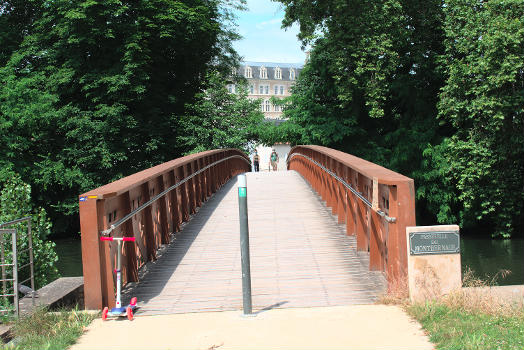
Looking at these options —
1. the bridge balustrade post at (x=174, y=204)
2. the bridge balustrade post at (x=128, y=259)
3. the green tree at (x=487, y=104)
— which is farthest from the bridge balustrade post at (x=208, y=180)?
the green tree at (x=487, y=104)

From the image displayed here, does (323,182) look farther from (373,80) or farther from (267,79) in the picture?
(267,79)

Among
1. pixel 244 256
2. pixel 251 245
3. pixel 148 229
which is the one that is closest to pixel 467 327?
pixel 244 256

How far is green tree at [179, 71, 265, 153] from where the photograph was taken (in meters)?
30.2

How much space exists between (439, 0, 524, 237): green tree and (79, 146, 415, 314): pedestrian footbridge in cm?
1221

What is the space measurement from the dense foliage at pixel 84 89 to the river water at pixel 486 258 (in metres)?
2.88

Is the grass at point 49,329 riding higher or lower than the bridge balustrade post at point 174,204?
lower

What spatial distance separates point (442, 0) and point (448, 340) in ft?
78.5

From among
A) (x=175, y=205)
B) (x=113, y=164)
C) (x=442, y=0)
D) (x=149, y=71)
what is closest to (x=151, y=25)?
(x=149, y=71)

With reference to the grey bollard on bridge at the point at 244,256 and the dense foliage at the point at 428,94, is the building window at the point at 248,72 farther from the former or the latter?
the grey bollard on bridge at the point at 244,256

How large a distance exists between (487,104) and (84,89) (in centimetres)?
1738

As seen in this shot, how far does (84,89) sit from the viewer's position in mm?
27422

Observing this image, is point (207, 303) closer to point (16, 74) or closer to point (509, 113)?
point (509, 113)

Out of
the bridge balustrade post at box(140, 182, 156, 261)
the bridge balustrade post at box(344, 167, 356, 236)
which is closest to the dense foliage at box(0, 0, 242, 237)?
the bridge balustrade post at box(140, 182, 156, 261)

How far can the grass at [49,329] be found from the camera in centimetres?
488
